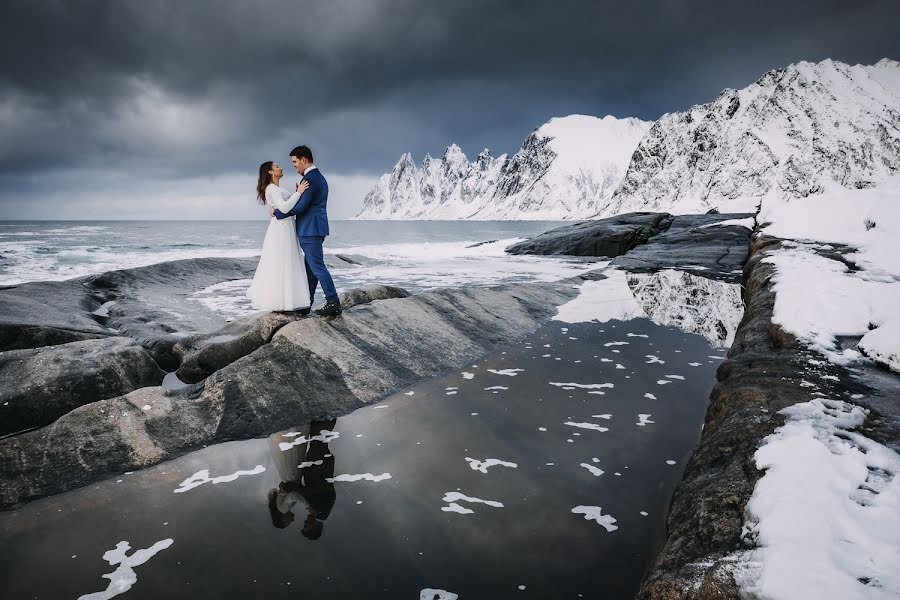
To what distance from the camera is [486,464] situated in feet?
16.0

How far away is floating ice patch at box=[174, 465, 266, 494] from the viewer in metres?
4.54

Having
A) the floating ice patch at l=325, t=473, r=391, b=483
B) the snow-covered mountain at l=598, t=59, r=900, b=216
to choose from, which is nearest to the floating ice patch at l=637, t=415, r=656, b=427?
the floating ice patch at l=325, t=473, r=391, b=483

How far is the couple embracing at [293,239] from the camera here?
8.18 meters

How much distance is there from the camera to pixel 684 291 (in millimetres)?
15719

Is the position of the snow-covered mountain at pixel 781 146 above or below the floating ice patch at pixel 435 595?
above

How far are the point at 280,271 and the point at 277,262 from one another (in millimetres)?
183

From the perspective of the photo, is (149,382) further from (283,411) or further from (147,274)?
(147,274)

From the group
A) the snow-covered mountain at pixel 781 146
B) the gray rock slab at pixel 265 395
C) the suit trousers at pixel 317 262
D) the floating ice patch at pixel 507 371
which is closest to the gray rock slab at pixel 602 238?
the gray rock slab at pixel 265 395

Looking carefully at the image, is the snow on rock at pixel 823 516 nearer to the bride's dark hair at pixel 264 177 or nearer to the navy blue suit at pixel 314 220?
the navy blue suit at pixel 314 220

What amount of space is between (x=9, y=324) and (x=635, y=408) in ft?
37.5

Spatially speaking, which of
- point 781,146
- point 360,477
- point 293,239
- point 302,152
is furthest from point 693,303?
point 781,146

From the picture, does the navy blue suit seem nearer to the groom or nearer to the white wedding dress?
the groom

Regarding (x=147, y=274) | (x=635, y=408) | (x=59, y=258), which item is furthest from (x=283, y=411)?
(x=59, y=258)

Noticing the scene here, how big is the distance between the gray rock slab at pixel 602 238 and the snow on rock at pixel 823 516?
3278cm
